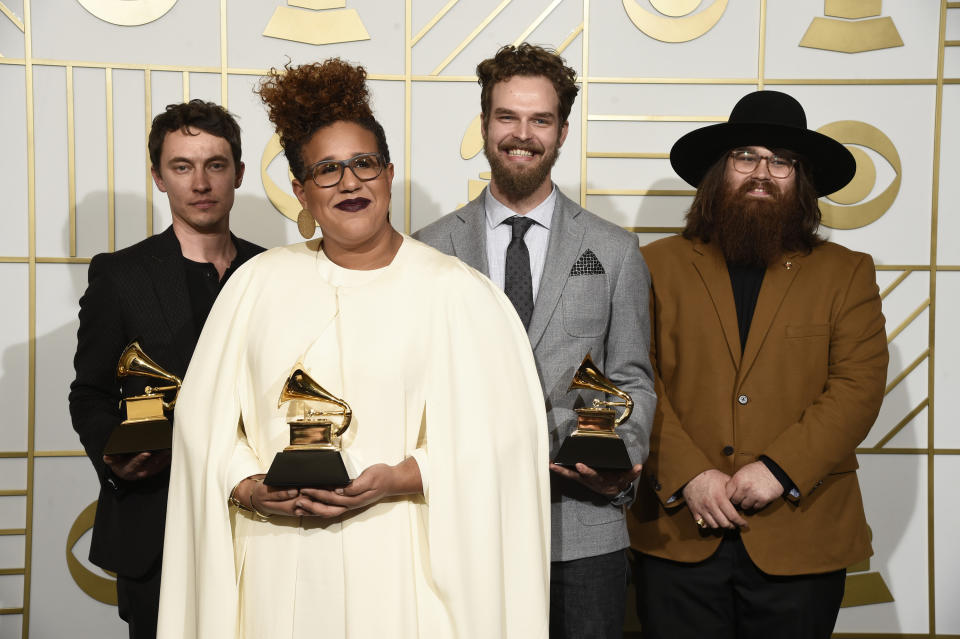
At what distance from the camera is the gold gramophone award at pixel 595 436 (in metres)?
2.55

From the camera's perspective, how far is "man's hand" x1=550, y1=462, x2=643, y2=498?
2.62m

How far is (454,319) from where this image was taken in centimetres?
229

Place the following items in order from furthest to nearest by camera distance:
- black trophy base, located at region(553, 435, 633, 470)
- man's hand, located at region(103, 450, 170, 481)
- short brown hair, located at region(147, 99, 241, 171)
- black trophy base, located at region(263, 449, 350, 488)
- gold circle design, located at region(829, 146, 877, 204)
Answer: gold circle design, located at region(829, 146, 877, 204), short brown hair, located at region(147, 99, 241, 171), man's hand, located at region(103, 450, 170, 481), black trophy base, located at region(553, 435, 633, 470), black trophy base, located at region(263, 449, 350, 488)

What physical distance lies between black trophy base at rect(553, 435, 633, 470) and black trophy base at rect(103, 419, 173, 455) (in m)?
1.16

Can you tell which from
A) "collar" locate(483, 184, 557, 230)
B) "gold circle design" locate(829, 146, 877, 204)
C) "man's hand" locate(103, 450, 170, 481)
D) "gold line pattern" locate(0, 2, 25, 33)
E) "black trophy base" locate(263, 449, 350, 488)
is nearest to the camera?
"black trophy base" locate(263, 449, 350, 488)

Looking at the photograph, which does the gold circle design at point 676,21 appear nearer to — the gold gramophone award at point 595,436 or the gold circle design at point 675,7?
the gold circle design at point 675,7

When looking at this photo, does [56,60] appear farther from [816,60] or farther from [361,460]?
[816,60]

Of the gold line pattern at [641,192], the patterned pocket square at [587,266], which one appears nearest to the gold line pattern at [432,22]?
the gold line pattern at [641,192]

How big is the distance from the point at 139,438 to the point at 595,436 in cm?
134

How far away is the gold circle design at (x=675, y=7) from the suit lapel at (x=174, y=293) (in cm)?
265

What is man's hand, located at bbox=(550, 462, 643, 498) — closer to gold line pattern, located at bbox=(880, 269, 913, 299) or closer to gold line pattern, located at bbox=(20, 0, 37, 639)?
gold line pattern, located at bbox=(880, 269, 913, 299)

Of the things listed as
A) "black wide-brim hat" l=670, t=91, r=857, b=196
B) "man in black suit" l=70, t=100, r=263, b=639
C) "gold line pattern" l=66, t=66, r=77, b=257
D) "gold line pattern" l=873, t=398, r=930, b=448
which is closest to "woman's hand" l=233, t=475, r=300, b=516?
"man in black suit" l=70, t=100, r=263, b=639

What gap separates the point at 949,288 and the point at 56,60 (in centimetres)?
453

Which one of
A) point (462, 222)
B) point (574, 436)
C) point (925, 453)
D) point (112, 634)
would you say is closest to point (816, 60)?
point (925, 453)
